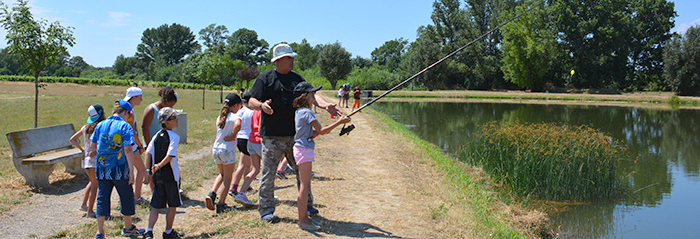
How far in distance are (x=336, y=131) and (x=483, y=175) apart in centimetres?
525

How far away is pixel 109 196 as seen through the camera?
4582mm

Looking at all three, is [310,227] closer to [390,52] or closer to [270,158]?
[270,158]

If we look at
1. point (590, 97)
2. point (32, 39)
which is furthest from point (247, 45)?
point (32, 39)

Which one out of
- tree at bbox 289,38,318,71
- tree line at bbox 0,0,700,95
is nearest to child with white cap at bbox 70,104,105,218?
tree line at bbox 0,0,700,95

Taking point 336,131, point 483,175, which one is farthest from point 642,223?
point 336,131

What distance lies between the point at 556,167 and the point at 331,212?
6.93 m

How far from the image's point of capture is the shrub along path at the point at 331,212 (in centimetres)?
496

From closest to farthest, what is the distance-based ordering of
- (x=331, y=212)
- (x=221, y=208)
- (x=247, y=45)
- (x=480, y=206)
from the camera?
(x=221, y=208) < (x=331, y=212) < (x=480, y=206) < (x=247, y=45)

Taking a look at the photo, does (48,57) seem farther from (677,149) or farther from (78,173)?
(677,149)

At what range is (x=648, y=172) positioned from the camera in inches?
521

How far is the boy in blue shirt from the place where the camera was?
4504mm

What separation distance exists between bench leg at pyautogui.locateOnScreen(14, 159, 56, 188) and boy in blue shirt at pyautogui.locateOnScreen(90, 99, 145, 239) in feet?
8.93

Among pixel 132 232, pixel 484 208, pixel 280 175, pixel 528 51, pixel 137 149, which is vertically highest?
pixel 528 51

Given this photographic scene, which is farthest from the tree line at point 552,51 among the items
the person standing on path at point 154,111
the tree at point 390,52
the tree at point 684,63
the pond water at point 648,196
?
the person standing on path at point 154,111
